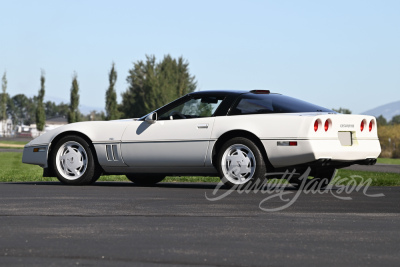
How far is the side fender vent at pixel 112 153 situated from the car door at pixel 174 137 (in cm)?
11

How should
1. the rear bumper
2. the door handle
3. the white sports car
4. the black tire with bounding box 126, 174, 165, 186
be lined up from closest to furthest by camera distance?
the rear bumper, the white sports car, the door handle, the black tire with bounding box 126, 174, 165, 186

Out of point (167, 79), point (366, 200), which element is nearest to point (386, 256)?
point (366, 200)

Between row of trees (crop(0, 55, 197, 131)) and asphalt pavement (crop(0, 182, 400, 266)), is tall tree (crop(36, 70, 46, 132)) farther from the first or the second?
asphalt pavement (crop(0, 182, 400, 266))

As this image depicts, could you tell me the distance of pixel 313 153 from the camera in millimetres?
10359

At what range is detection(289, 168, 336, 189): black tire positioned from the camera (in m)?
11.7

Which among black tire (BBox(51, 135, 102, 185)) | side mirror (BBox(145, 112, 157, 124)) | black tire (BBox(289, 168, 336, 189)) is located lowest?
black tire (BBox(289, 168, 336, 189))

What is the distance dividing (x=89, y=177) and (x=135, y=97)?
295ft

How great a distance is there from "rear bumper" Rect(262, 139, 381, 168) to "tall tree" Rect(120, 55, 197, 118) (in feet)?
229

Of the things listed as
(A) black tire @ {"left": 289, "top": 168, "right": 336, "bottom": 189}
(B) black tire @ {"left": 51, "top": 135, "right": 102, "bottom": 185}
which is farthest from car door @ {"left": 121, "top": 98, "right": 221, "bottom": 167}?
(A) black tire @ {"left": 289, "top": 168, "right": 336, "bottom": 189}

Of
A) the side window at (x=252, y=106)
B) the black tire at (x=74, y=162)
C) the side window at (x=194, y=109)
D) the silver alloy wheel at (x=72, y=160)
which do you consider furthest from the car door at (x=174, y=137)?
the silver alloy wheel at (x=72, y=160)

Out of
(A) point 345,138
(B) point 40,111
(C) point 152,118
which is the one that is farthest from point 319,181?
(B) point 40,111

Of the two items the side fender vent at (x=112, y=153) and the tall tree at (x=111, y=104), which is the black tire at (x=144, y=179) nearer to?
the side fender vent at (x=112, y=153)

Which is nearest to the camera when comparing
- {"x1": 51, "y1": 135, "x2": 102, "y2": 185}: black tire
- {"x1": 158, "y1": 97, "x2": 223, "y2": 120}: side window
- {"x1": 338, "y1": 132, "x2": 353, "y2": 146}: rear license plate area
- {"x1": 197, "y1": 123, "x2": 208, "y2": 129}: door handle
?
{"x1": 338, "y1": 132, "x2": 353, "y2": 146}: rear license plate area

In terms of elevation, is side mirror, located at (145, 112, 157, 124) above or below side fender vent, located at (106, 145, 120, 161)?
above
